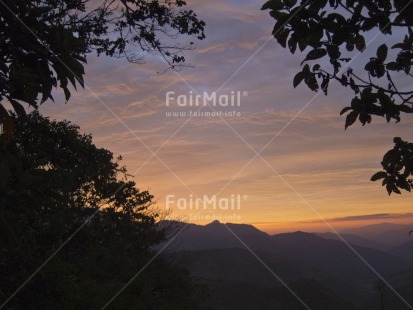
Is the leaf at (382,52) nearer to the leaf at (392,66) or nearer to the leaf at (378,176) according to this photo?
the leaf at (392,66)

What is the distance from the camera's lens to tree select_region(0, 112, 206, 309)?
2.23 meters

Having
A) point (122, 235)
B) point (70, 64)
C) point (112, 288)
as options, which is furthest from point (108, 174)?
point (70, 64)

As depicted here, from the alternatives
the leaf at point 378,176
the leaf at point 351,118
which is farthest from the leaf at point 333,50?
the leaf at point 378,176

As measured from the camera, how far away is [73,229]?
1759 centimetres

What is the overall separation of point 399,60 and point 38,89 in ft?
7.92

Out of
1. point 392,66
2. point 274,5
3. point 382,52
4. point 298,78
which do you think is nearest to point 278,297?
point 392,66

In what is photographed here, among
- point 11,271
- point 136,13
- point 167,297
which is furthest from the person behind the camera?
point 167,297

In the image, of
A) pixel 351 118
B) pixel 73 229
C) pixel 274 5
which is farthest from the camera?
pixel 73 229

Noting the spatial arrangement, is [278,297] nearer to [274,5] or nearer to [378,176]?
[378,176]

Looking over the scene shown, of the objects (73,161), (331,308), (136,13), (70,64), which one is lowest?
(331,308)

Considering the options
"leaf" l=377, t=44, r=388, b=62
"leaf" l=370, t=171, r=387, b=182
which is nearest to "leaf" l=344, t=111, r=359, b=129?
"leaf" l=377, t=44, r=388, b=62

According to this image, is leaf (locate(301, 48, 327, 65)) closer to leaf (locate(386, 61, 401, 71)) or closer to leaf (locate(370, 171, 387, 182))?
leaf (locate(386, 61, 401, 71))

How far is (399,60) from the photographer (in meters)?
2.97

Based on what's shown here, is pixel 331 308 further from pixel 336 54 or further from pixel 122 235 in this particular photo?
pixel 336 54
